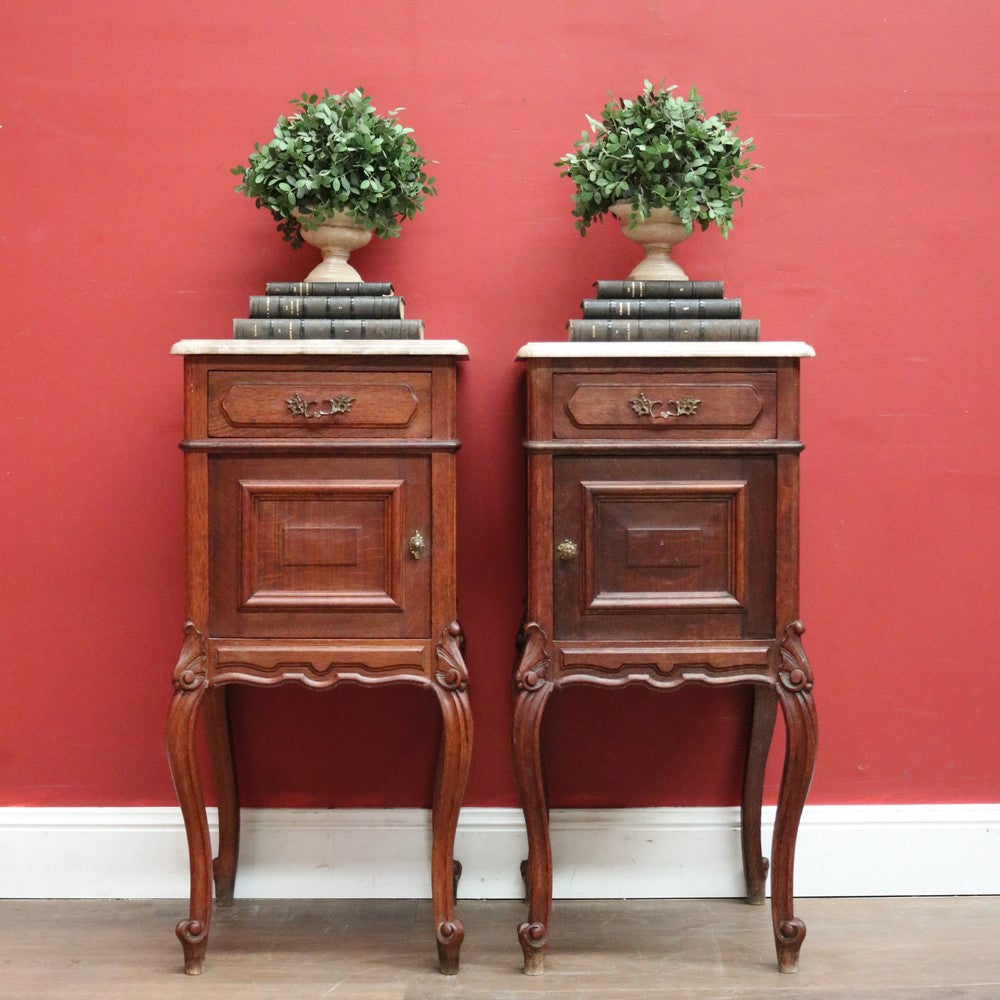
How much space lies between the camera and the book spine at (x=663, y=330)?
6.68 ft

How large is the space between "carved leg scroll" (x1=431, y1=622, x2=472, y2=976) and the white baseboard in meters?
0.39

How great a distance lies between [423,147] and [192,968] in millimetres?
1851

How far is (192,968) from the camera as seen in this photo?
2027 millimetres

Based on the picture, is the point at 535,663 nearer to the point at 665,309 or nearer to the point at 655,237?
the point at 665,309

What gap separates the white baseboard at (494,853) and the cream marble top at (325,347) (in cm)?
113

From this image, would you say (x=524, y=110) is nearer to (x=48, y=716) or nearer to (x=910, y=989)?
(x=48, y=716)

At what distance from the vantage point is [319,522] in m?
1.97

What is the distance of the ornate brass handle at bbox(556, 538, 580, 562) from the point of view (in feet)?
6.44

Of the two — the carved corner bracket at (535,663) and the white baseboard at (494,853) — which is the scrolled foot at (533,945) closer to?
the white baseboard at (494,853)

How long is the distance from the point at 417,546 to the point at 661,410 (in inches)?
21.3

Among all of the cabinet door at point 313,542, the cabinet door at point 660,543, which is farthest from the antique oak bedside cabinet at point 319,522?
the cabinet door at point 660,543

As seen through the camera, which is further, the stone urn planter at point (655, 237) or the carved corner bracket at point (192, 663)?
the stone urn planter at point (655, 237)

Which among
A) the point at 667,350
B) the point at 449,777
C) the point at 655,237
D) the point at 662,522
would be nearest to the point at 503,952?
the point at 449,777

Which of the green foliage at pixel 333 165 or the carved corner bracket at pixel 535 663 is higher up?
the green foliage at pixel 333 165
